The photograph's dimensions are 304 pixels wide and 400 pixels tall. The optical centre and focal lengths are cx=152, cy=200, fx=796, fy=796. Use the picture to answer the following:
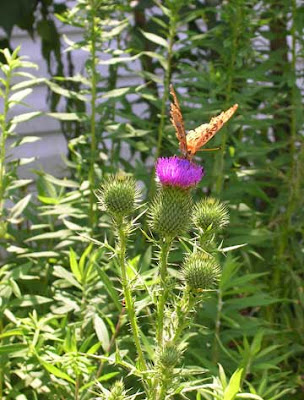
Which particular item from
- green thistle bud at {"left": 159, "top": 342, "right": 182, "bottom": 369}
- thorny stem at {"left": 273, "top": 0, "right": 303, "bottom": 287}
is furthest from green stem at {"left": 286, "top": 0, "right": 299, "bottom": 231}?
green thistle bud at {"left": 159, "top": 342, "right": 182, "bottom": 369}

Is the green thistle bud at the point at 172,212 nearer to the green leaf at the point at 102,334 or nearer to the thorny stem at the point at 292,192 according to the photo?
the green leaf at the point at 102,334

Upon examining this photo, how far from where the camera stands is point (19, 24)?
10.2ft

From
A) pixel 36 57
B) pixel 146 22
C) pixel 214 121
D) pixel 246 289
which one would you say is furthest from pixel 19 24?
pixel 214 121

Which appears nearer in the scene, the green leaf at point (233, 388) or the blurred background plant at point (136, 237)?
the green leaf at point (233, 388)

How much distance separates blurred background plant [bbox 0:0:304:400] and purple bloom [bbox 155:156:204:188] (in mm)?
524

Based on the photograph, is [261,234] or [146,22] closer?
[261,234]

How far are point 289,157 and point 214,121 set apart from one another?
182 cm

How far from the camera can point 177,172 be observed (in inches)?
59.0

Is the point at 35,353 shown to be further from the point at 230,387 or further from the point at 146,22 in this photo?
the point at 146,22

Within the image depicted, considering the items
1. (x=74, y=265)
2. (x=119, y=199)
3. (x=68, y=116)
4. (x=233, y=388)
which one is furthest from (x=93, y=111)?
(x=233, y=388)

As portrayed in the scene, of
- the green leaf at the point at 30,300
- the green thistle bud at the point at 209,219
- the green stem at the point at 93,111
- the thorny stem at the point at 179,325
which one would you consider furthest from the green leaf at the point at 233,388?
the green stem at the point at 93,111

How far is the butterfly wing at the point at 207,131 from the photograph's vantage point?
144 centimetres

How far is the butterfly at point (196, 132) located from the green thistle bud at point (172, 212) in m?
0.08

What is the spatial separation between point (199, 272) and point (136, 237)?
1.42 m
